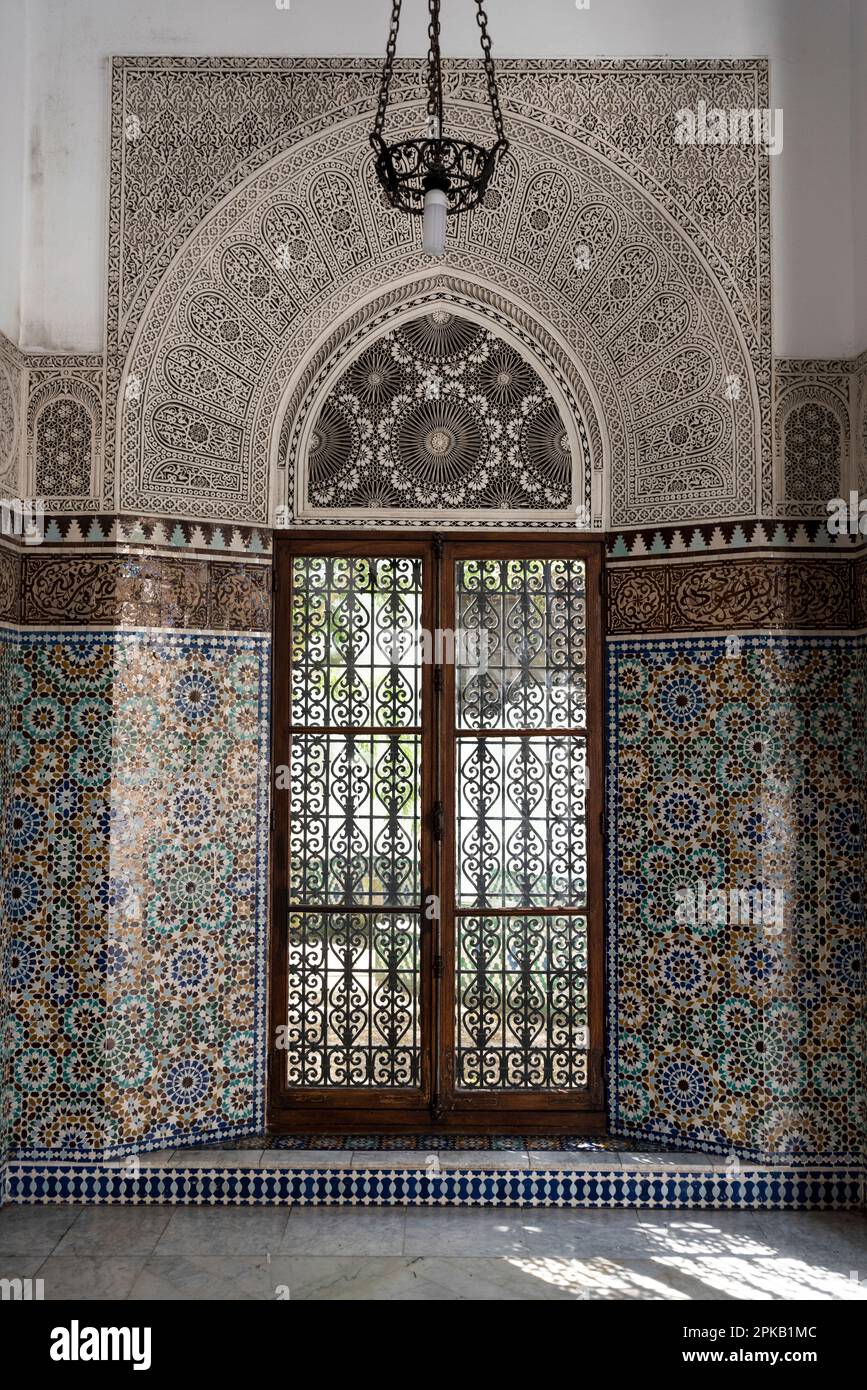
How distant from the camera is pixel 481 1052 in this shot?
4031mm

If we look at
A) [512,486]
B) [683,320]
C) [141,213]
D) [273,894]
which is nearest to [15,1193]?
[273,894]

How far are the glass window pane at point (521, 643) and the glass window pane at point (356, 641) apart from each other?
0.59ft

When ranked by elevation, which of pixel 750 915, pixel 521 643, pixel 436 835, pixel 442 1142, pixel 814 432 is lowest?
pixel 442 1142

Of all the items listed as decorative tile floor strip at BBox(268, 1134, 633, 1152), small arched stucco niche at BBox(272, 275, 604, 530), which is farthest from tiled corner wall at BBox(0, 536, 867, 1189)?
small arched stucco niche at BBox(272, 275, 604, 530)

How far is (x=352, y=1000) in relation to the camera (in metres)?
4.05

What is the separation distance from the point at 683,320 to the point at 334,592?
154 cm

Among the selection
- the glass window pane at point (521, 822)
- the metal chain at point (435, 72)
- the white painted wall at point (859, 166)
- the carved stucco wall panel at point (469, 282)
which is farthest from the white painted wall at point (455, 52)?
the glass window pane at point (521, 822)

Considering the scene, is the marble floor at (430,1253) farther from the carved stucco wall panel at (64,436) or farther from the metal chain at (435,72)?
the metal chain at (435,72)

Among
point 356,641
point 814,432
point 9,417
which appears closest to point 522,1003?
point 356,641

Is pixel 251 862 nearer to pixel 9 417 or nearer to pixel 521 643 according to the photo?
pixel 521 643

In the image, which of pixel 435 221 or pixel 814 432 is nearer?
pixel 435 221

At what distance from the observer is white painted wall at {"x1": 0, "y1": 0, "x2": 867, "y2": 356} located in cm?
396

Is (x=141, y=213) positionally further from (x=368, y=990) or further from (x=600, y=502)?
(x=368, y=990)

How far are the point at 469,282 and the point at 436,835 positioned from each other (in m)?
1.96
